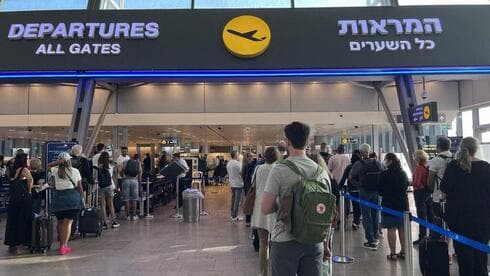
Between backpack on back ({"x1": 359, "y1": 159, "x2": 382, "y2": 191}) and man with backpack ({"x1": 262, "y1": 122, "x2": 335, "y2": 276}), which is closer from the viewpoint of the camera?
man with backpack ({"x1": 262, "y1": 122, "x2": 335, "y2": 276})

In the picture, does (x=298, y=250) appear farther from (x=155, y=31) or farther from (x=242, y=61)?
(x=155, y=31)

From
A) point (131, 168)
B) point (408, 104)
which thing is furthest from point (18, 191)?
point (408, 104)

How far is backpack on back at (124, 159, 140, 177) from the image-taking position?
9578 millimetres

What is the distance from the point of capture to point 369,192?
715 centimetres

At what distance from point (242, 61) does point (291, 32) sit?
3.87 ft

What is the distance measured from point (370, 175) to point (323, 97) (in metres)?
7.41

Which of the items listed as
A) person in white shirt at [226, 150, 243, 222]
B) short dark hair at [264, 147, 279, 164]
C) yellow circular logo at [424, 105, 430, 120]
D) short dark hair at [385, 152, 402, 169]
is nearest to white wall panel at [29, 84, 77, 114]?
person in white shirt at [226, 150, 243, 222]

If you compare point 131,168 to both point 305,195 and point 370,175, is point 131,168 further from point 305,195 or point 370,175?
point 305,195

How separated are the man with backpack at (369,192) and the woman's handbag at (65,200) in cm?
437

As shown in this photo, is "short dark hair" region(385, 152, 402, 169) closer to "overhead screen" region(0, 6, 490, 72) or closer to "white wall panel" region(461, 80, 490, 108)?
"overhead screen" region(0, 6, 490, 72)

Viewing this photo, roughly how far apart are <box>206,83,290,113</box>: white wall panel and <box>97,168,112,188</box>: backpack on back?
5874 mm

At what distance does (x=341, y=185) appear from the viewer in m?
8.48

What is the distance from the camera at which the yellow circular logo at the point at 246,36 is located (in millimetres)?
8953

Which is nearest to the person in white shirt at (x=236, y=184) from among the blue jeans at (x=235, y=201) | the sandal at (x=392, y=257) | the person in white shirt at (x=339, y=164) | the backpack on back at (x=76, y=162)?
the blue jeans at (x=235, y=201)
